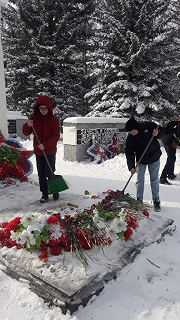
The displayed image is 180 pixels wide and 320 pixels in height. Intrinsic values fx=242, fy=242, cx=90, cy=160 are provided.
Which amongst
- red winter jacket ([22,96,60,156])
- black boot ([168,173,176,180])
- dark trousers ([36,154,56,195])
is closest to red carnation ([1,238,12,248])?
dark trousers ([36,154,56,195])

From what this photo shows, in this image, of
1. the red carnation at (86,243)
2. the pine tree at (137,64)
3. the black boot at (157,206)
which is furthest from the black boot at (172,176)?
the pine tree at (137,64)

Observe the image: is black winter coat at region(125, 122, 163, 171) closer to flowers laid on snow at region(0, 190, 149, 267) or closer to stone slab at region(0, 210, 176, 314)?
flowers laid on snow at region(0, 190, 149, 267)

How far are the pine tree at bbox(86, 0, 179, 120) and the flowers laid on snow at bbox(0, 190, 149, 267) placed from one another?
414 inches

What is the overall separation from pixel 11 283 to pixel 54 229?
627mm

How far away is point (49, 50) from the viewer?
16078 mm

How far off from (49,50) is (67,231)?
15.9m

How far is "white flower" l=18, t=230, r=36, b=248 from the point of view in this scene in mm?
2354

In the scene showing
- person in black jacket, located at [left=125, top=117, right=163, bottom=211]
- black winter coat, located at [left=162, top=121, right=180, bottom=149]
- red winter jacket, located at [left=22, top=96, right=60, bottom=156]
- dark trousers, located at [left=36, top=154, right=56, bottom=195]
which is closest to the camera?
person in black jacket, located at [left=125, top=117, right=163, bottom=211]

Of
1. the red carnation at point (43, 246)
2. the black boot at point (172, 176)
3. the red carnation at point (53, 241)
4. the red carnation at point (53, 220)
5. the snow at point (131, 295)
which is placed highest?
the red carnation at point (53, 220)

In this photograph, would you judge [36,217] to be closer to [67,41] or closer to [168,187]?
[168,187]

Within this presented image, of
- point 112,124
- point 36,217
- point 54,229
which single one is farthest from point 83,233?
point 112,124

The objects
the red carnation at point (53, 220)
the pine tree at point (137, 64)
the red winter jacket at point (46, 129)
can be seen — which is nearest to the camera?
the red carnation at point (53, 220)

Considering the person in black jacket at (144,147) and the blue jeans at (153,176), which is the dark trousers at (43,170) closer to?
the person in black jacket at (144,147)

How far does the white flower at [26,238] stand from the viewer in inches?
92.7
